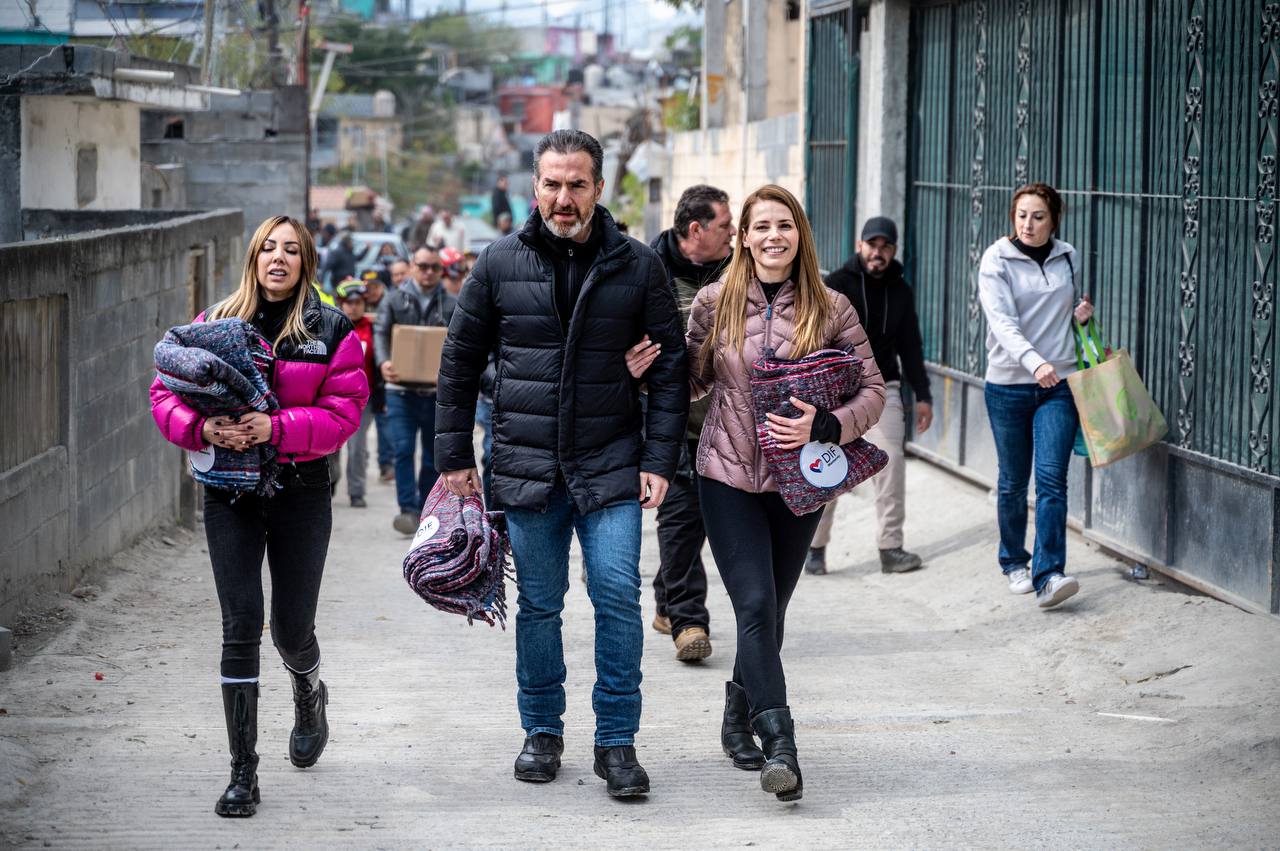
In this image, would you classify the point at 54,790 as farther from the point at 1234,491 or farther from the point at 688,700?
the point at 1234,491

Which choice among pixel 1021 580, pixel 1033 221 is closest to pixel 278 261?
pixel 1033 221

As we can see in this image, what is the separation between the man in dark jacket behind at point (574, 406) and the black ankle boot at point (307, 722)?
0.69 meters

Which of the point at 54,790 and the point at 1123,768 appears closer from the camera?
the point at 54,790

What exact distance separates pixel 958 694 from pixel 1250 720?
1.25m

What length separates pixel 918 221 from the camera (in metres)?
12.2

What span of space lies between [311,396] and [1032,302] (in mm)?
4064

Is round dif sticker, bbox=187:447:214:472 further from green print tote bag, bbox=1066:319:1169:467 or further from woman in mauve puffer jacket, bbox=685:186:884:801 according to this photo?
green print tote bag, bbox=1066:319:1169:467

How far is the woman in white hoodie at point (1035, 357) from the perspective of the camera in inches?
311

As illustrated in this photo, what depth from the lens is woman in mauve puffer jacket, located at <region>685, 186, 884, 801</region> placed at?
17.6ft

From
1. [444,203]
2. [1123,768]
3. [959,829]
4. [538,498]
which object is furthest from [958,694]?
[444,203]

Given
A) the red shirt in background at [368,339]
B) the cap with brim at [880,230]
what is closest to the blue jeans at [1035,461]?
the cap with brim at [880,230]

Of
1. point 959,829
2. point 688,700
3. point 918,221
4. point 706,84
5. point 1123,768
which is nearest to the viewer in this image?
point 959,829

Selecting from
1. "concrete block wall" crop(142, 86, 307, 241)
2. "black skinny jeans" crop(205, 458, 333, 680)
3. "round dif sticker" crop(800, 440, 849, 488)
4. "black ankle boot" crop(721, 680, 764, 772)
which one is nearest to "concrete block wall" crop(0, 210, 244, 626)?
"black skinny jeans" crop(205, 458, 333, 680)

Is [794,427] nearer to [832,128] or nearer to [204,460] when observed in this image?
[204,460]
